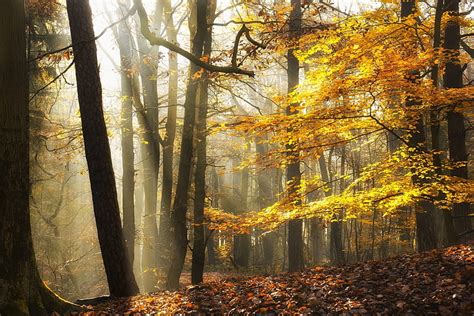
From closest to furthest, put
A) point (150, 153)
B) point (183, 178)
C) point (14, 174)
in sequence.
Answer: point (14, 174) → point (183, 178) → point (150, 153)

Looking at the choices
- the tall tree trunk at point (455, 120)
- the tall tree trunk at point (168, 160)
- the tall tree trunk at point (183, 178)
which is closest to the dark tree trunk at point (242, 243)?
the tall tree trunk at point (168, 160)

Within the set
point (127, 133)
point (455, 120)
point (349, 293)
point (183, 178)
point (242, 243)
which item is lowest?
point (242, 243)

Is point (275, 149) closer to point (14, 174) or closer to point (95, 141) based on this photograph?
point (95, 141)

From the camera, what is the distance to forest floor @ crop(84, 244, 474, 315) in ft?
17.4

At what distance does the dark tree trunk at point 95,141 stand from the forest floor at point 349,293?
1.18 metres

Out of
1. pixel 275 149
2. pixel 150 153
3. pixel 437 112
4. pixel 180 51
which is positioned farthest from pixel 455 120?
pixel 150 153

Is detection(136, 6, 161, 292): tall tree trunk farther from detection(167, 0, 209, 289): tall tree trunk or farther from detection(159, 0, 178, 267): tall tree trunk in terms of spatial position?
detection(167, 0, 209, 289): tall tree trunk

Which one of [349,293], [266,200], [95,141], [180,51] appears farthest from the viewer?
[266,200]

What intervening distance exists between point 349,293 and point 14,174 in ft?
16.1

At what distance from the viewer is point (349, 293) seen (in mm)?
5953

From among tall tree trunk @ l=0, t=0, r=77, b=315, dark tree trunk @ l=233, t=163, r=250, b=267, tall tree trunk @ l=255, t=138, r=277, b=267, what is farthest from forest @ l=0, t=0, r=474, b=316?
tall tree trunk @ l=255, t=138, r=277, b=267

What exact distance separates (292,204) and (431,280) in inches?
179

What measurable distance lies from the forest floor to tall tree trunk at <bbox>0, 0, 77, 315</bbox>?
116cm

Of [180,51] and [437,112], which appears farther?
[437,112]
